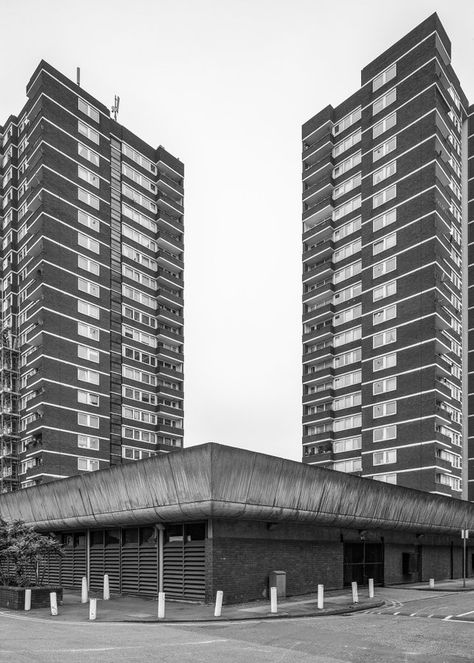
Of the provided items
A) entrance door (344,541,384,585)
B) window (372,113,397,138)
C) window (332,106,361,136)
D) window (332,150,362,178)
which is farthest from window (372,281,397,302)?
entrance door (344,541,384,585)

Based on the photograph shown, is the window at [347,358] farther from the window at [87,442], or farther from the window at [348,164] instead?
the window at [87,442]

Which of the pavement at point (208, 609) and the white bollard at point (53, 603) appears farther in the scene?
the white bollard at point (53, 603)

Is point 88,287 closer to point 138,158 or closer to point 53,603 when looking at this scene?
point 138,158

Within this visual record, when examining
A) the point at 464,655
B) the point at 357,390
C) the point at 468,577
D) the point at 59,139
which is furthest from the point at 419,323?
the point at 464,655

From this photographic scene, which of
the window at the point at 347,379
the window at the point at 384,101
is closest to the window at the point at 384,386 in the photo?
the window at the point at 347,379

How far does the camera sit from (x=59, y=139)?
3086 inches

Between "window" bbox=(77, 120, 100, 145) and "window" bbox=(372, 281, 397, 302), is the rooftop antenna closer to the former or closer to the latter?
"window" bbox=(77, 120, 100, 145)

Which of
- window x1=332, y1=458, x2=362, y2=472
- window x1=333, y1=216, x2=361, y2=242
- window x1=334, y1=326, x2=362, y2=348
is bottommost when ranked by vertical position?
window x1=332, y1=458, x2=362, y2=472

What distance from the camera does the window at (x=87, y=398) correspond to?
74250 millimetres

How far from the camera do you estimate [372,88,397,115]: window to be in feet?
255

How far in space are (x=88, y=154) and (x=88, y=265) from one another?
1361 centimetres

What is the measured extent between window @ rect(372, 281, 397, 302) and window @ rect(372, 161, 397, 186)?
39.8 feet

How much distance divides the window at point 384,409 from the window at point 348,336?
10.2m

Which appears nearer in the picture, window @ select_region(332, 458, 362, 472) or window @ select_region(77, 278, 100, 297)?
window @ select_region(332, 458, 362, 472)
